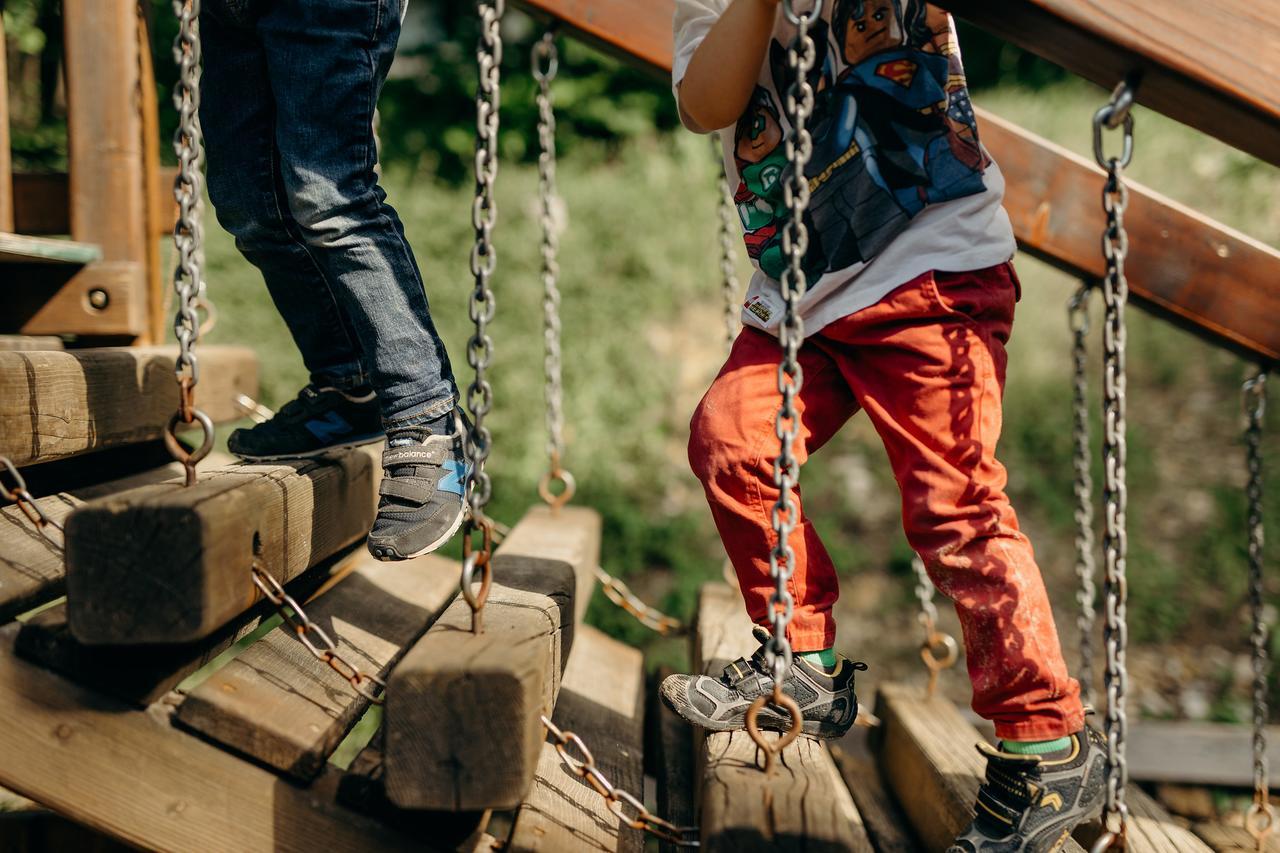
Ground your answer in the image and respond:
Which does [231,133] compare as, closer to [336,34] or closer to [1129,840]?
[336,34]

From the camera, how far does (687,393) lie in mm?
4531

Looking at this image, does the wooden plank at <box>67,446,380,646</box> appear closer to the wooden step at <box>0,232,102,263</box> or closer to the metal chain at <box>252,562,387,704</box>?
the metal chain at <box>252,562,387,704</box>

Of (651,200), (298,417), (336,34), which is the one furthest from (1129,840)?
(651,200)

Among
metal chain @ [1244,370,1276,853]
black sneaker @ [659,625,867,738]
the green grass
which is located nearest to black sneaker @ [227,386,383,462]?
black sneaker @ [659,625,867,738]

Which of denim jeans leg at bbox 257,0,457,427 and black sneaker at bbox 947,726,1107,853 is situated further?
denim jeans leg at bbox 257,0,457,427

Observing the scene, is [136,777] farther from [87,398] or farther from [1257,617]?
[1257,617]

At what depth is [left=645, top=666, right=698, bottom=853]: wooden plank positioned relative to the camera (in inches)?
76.8

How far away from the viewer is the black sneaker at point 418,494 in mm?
1585

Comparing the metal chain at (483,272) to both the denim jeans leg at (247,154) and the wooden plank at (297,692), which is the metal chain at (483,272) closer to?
the wooden plank at (297,692)

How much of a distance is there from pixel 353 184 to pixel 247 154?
236 millimetres

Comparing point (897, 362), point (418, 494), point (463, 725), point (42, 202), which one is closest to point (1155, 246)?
point (897, 362)

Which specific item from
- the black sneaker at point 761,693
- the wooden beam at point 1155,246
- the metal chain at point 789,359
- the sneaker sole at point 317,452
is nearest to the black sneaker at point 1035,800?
the black sneaker at point 761,693

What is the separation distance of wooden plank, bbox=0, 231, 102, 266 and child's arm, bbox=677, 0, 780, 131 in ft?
4.61

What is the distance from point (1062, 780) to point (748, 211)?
3.36 ft
